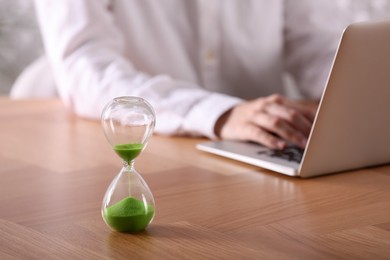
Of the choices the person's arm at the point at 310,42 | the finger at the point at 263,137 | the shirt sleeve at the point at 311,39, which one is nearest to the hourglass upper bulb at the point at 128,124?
the finger at the point at 263,137

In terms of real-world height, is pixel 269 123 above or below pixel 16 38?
above

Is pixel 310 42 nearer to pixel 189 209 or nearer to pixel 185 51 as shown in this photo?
pixel 185 51

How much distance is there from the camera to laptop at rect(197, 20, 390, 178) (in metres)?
1.09

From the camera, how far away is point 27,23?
3516 mm

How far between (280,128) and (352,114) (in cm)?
24

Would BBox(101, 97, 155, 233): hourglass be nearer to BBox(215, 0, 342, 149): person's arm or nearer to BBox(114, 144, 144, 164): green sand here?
BBox(114, 144, 144, 164): green sand

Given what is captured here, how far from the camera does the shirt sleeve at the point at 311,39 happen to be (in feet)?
7.21

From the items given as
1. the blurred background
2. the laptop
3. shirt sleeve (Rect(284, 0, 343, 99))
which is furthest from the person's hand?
the blurred background

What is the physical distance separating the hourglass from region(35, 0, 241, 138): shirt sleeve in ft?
2.19

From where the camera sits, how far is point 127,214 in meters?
0.88

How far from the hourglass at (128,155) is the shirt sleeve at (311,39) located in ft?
4.49

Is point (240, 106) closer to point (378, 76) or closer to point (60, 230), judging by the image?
point (378, 76)

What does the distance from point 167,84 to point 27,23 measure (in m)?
1.98

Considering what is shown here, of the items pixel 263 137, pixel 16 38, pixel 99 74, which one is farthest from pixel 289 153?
pixel 16 38
